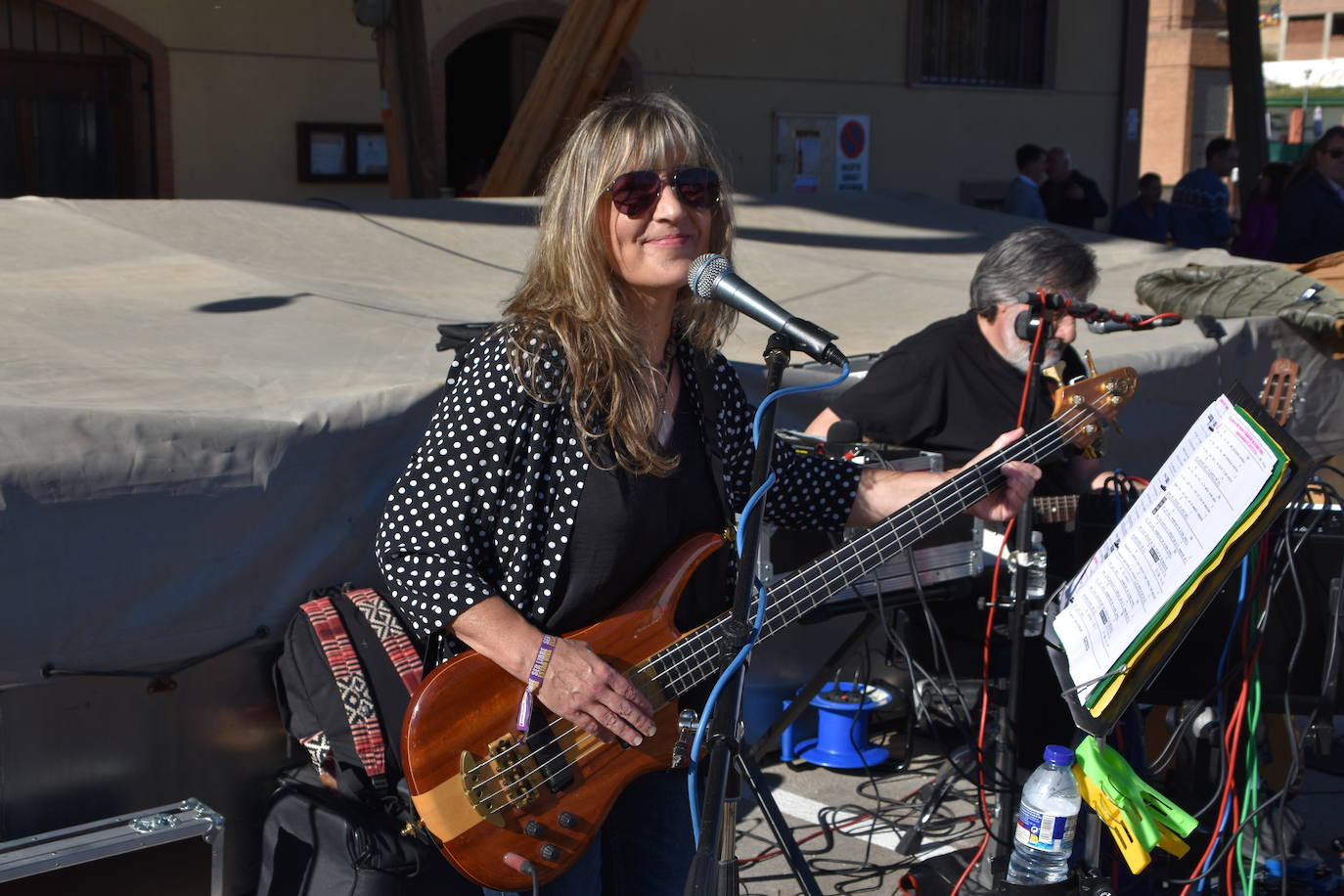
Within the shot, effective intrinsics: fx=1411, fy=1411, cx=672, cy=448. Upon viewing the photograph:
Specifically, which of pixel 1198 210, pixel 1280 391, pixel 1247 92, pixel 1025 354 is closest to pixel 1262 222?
pixel 1198 210

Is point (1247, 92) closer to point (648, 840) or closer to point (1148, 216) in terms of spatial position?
point (1148, 216)

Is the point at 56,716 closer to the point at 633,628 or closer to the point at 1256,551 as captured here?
the point at 633,628

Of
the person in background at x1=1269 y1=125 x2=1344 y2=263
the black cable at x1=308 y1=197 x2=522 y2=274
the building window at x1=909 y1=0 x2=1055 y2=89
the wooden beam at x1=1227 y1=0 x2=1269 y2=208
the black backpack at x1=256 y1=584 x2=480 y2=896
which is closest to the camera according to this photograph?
the black backpack at x1=256 y1=584 x2=480 y2=896

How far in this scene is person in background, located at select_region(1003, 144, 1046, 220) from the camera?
9.88m

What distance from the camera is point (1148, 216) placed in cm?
1085

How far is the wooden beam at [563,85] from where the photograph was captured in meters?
6.71

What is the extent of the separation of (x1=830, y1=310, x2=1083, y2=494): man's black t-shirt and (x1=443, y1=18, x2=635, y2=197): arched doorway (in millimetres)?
7148

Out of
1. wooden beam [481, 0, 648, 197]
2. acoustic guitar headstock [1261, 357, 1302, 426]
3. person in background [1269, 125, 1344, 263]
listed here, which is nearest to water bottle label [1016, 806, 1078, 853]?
acoustic guitar headstock [1261, 357, 1302, 426]

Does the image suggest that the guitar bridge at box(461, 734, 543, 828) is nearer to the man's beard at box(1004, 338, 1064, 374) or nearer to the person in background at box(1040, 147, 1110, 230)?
the man's beard at box(1004, 338, 1064, 374)

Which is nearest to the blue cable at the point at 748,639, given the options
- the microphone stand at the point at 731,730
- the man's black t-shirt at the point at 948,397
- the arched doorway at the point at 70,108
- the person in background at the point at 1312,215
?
the microphone stand at the point at 731,730

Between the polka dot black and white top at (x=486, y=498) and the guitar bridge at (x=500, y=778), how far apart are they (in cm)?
23

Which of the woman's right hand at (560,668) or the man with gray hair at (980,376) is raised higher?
the man with gray hair at (980,376)

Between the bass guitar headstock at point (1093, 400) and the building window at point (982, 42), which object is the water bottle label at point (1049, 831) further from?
the building window at point (982, 42)

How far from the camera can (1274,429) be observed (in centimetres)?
222
